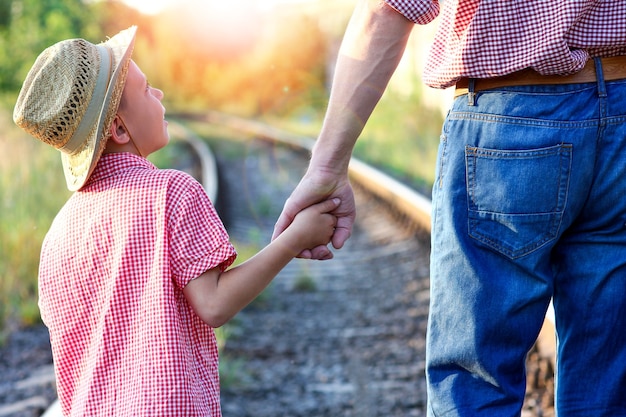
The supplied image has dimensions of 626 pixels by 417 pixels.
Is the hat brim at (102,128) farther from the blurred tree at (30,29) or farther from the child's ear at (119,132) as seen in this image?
the blurred tree at (30,29)

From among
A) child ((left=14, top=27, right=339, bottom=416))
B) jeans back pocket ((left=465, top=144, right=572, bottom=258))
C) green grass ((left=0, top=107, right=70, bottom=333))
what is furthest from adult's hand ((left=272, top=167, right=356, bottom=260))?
green grass ((left=0, top=107, right=70, bottom=333))

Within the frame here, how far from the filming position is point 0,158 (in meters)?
7.20

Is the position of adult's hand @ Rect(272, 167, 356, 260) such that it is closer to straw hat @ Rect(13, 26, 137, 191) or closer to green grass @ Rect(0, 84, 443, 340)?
straw hat @ Rect(13, 26, 137, 191)

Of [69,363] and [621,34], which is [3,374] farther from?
[621,34]

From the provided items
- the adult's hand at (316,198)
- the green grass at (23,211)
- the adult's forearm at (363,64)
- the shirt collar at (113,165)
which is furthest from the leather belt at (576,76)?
the green grass at (23,211)

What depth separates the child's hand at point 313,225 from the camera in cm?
216

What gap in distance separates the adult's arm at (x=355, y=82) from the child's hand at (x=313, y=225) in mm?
42

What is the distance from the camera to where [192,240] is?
1965mm

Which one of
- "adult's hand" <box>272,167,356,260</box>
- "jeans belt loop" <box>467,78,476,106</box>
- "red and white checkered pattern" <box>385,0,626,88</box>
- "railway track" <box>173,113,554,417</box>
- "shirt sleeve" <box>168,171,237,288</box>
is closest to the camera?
"red and white checkered pattern" <box>385,0,626,88</box>

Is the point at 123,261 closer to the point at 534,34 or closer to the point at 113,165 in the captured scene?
the point at 113,165

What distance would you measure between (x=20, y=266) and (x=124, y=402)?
360 cm

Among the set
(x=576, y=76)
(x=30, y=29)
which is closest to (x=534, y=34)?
(x=576, y=76)

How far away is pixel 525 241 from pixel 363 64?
1.86ft

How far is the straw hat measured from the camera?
202cm
